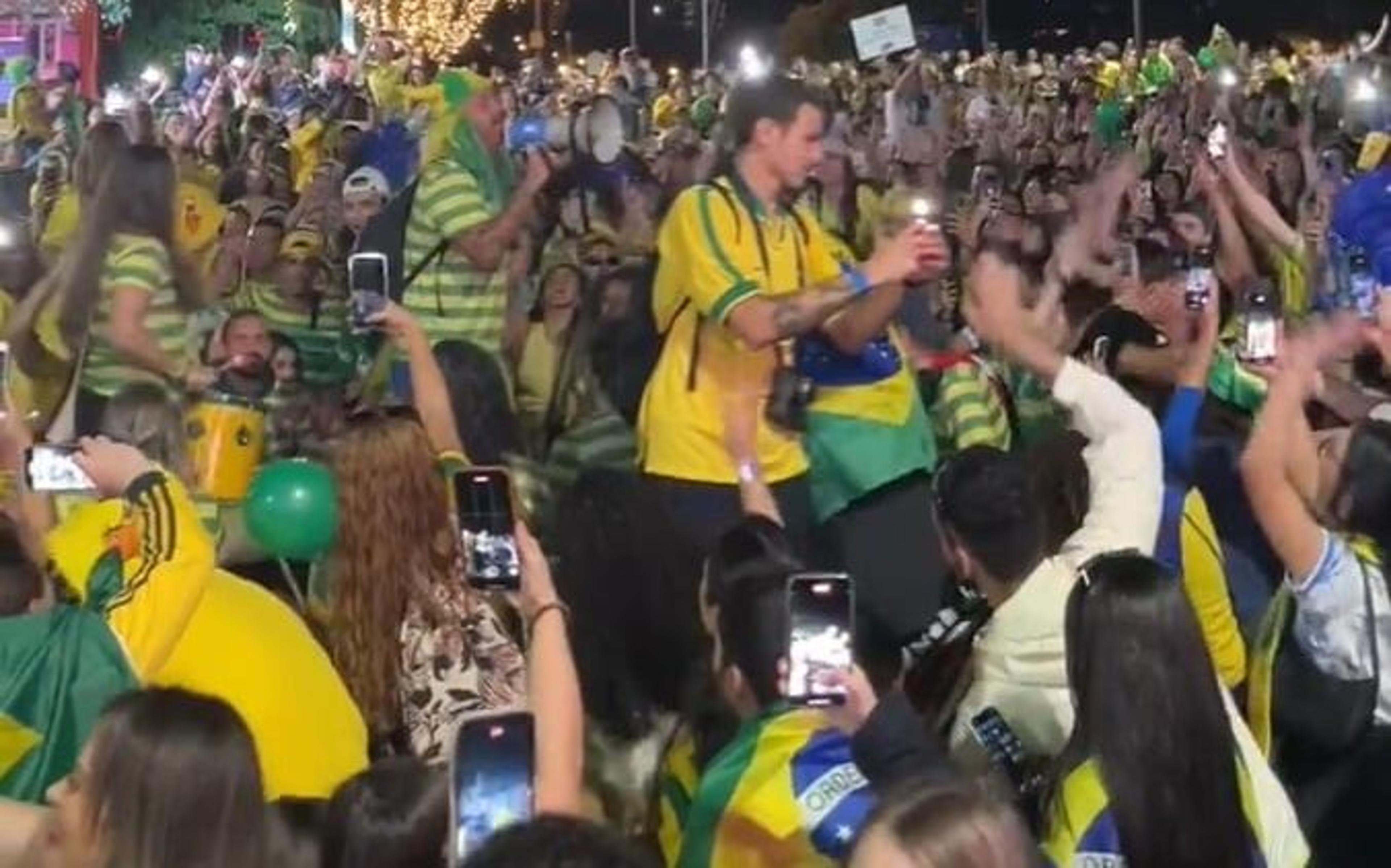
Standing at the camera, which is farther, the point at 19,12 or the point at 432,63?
the point at 19,12

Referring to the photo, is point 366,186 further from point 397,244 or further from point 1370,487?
point 1370,487

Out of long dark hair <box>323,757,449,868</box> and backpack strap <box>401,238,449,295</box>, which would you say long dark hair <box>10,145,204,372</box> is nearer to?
backpack strap <box>401,238,449,295</box>

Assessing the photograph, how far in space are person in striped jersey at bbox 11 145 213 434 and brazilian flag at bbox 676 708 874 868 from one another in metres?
2.91

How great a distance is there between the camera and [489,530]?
12.6 ft

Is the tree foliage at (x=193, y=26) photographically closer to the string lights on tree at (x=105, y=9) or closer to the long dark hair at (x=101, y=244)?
the string lights on tree at (x=105, y=9)

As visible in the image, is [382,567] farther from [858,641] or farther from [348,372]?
[348,372]

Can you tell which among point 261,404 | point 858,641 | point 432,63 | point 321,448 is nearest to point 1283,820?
point 858,641

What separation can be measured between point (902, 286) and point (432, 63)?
68.5ft

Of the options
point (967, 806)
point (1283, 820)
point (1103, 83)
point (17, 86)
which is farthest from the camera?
point (1103, 83)

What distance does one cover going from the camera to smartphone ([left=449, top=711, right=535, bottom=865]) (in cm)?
271

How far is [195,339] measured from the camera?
691 cm

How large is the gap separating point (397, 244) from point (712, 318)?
1.75m

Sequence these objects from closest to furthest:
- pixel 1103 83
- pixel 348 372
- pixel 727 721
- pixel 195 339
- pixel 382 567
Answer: pixel 727 721 < pixel 382 567 < pixel 195 339 < pixel 348 372 < pixel 1103 83

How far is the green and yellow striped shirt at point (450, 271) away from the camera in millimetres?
7211
